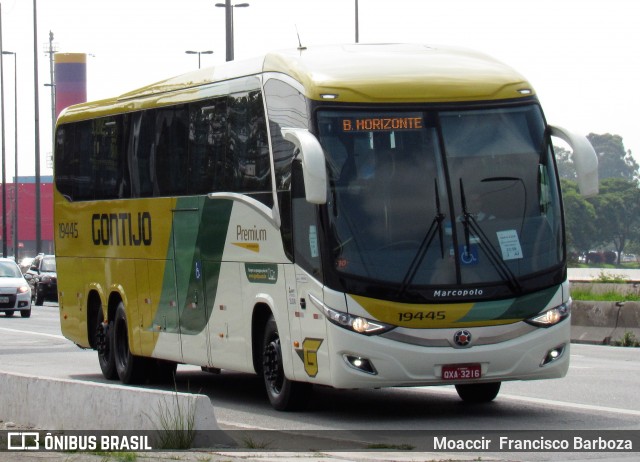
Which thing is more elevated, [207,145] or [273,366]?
[207,145]

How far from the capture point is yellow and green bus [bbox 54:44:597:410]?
13.0m

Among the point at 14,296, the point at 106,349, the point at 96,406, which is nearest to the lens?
the point at 96,406

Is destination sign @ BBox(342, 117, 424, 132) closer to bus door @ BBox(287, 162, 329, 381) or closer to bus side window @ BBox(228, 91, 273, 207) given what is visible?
bus door @ BBox(287, 162, 329, 381)

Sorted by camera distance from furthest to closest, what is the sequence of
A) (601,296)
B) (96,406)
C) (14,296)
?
(14,296) → (601,296) → (96,406)

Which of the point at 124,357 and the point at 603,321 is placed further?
the point at 603,321

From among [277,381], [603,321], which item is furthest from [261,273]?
[603,321]

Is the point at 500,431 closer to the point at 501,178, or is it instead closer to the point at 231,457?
the point at 501,178

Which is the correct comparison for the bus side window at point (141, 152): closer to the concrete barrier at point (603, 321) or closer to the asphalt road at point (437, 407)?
the asphalt road at point (437, 407)

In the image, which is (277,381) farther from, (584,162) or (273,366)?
(584,162)

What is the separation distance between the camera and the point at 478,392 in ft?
48.8

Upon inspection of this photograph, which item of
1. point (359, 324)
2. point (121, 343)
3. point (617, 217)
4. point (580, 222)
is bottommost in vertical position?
point (580, 222)

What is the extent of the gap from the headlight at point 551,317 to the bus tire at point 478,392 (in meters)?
1.44

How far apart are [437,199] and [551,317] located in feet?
4.88

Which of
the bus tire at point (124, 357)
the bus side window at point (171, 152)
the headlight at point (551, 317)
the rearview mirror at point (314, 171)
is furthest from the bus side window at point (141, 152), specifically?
the headlight at point (551, 317)
